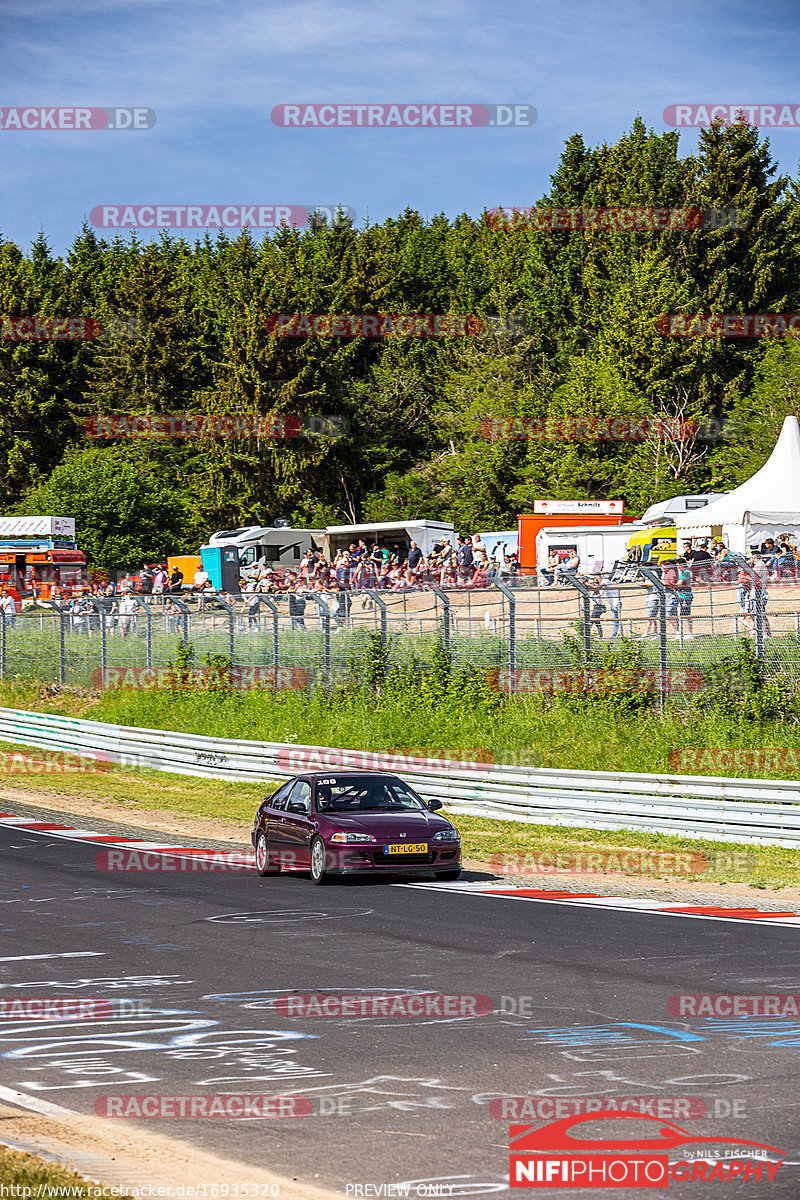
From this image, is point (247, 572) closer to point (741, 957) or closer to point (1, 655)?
point (1, 655)

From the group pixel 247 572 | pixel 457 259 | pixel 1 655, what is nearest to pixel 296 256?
pixel 457 259

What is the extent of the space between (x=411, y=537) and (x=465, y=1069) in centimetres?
4174

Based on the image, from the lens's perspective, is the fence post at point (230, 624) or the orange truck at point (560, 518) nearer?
the fence post at point (230, 624)

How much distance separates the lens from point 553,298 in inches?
3027

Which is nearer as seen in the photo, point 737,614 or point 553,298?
point 737,614

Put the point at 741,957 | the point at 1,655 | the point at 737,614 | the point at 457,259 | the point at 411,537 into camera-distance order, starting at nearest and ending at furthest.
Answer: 1. the point at 741,957
2. the point at 737,614
3. the point at 1,655
4. the point at 411,537
5. the point at 457,259

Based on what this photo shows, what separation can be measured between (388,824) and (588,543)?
27344 millimetres

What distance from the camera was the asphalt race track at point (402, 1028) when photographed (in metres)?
6.63
